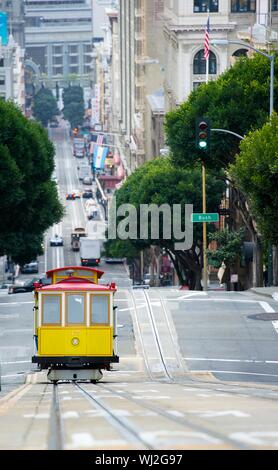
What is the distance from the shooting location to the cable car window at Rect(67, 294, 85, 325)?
37.5 meters

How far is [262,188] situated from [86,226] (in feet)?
381

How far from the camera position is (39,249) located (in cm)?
8562

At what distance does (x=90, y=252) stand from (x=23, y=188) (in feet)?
183

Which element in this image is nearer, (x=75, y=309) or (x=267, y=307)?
(x=75, y=309)

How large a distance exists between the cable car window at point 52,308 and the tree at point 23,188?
40581 millimetres

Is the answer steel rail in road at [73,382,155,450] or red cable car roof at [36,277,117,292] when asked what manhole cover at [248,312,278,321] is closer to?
red cable car roof at [36,277,117,292]

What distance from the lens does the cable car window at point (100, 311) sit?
1483 inches

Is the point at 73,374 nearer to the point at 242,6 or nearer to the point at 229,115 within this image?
the point at 229,115

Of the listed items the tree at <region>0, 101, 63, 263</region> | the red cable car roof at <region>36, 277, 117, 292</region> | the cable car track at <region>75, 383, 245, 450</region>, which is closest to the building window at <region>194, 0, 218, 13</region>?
the tree at <region>0, 101, 63, 263</region>

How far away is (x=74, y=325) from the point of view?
37.6m

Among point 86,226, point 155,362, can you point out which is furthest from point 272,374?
point 86,226

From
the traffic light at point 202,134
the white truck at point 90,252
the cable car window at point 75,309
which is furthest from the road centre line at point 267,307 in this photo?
the white truck at point 90,252

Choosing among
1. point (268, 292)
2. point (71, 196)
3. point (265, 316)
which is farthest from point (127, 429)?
point (71, 196)

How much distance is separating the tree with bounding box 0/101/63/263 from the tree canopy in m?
9.23
